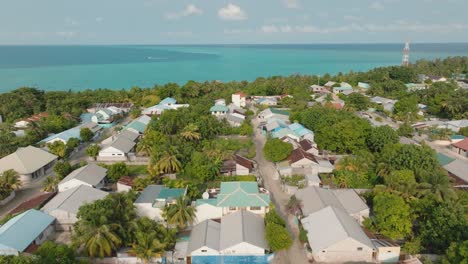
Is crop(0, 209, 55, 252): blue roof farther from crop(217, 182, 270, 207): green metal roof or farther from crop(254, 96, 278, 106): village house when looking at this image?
crop(254, 96, 278, 106): village house

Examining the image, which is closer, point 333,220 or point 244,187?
point 333,220

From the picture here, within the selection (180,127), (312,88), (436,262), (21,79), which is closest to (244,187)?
(436,262)

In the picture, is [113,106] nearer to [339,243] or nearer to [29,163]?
[29,163]

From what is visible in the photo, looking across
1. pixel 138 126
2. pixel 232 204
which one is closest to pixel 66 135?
pixel 138 126

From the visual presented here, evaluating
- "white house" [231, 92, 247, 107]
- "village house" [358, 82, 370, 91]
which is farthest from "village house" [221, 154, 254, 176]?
"village house" [358, 82, 370, 91]

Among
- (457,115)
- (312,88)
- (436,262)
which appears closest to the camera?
(436,262)

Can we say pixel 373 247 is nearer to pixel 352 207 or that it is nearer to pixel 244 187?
pixel 352 207
